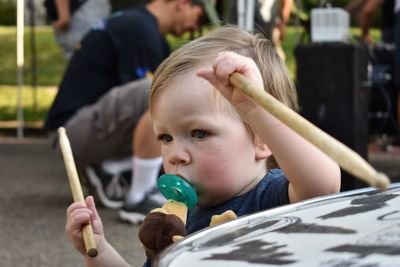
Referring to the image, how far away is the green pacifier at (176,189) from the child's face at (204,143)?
44mm

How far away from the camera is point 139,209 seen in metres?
5.28

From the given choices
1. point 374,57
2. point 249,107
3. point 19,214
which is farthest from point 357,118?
A: point 249,107

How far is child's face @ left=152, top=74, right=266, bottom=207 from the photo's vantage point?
1989 mm

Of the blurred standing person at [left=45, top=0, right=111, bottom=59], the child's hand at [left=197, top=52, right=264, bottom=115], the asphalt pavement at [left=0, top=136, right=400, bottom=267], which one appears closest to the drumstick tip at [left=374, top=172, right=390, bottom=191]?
the child's hand at [left=197, top=52, right=264, bottom=115]

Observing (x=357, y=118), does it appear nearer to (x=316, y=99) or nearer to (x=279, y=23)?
(x=316, y=99)

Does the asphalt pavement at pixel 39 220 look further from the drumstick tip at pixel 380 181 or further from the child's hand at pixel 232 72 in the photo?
the drumstick tip at pixel 380 181

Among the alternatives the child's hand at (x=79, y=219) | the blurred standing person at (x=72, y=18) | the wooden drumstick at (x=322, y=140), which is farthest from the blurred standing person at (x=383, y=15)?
the wooden drumstick at (x=322, y=140)

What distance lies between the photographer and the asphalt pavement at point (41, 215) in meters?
4.56

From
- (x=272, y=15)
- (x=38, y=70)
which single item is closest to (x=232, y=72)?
(x=272, y=15)

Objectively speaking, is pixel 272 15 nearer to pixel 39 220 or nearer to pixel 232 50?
pixel 39 220

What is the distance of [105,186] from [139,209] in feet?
1.55

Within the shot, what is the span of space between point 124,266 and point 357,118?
3998 millimetres

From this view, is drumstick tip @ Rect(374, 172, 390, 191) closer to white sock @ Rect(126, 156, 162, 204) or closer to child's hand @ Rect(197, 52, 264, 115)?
child's hand @ Rect(197, 52, 264, 115)

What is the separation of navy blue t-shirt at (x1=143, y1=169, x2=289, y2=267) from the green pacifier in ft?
0.39
